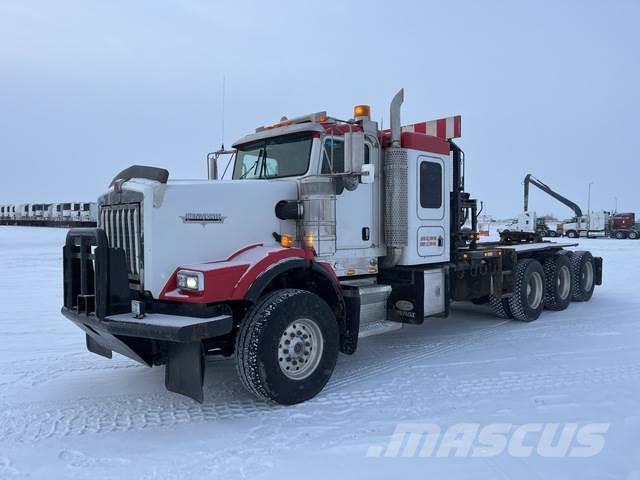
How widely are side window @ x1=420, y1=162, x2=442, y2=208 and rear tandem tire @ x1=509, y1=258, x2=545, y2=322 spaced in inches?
98.0

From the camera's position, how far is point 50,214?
5944 centimetres

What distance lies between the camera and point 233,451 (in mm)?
3637

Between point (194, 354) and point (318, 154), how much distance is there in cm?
246

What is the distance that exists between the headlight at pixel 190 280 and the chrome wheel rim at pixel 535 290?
254 inches

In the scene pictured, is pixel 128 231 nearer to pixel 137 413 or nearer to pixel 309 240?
pixel 137 413

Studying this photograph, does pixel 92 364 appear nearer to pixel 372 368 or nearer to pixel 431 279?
pixel 372 368

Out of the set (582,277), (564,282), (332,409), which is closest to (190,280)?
(332,409)

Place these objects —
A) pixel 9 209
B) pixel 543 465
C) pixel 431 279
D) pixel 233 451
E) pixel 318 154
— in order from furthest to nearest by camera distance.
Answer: pixel 9 209
pixel 431 279
pixel 318 154
pixel 233 451
pixel 543 465

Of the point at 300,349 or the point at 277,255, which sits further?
the point at 300,349

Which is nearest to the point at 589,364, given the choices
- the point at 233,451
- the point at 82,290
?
the point at 233,451

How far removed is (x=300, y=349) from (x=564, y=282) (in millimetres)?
6902

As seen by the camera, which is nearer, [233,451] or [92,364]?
[233,451]

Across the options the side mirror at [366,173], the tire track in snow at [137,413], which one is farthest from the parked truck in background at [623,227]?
the tire track in snow at [137,413]

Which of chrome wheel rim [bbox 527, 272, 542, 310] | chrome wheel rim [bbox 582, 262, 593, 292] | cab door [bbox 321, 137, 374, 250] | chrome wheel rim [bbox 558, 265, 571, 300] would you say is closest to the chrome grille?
cab door [bbox 321, 137, 374, 250]
